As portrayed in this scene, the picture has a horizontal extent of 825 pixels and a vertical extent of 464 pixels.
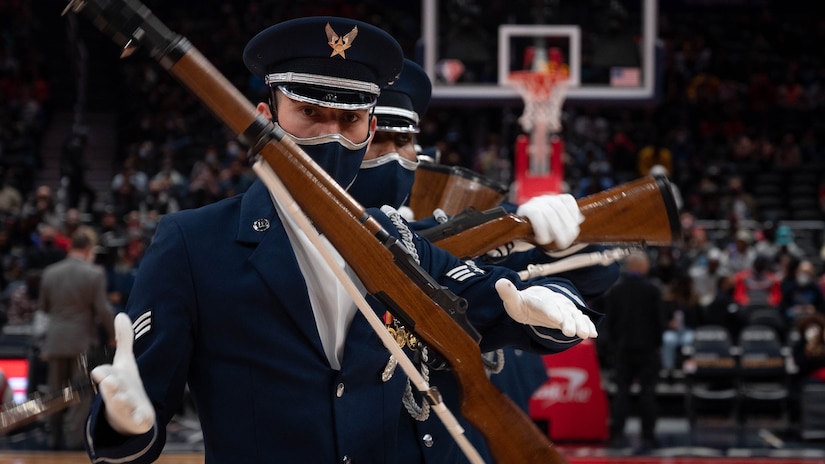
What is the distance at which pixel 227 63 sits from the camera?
1820 centimetres

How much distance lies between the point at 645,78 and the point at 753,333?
272 centimetres

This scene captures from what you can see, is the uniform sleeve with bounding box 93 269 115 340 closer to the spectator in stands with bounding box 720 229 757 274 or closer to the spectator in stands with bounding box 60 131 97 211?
the spectator in stands with bounding box 60 131 97 211

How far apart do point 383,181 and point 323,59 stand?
2.60ft

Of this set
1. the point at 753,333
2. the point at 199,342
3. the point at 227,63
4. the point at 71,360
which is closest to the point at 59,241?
the point at 71,360

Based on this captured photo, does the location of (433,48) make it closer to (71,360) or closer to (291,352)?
(71,360)

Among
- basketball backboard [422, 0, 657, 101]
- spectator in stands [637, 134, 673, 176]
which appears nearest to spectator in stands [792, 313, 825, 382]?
basketball backboard [422, 0, 657, 101]

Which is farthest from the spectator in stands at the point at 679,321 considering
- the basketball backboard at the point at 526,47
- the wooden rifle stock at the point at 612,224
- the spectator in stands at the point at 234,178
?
the wooden rifle stock at the point at 612,224

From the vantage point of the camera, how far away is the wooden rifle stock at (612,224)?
302cm

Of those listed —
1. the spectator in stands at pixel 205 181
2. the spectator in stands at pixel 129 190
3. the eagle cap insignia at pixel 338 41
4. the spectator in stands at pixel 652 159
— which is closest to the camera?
the eagle cap insignia at pixel 338 41

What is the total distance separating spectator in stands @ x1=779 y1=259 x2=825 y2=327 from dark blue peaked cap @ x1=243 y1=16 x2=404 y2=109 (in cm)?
999

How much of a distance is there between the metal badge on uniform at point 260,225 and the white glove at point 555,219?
88 centimetres

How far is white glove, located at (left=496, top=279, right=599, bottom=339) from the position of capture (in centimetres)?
210

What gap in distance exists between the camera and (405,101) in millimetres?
3434

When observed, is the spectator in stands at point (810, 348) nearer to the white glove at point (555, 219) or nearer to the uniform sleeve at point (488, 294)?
the white glove at point (555, 219)
